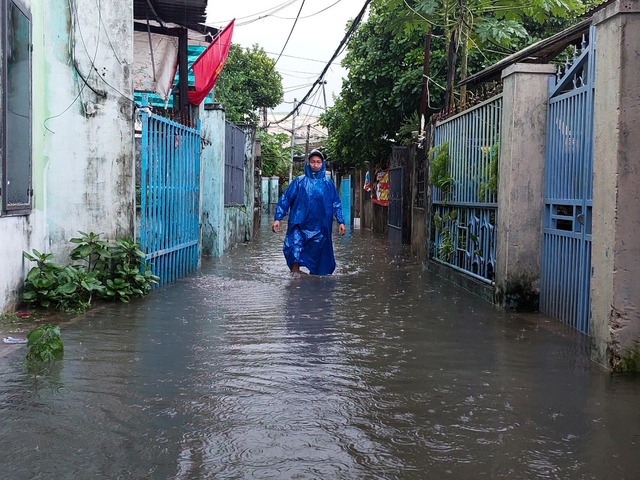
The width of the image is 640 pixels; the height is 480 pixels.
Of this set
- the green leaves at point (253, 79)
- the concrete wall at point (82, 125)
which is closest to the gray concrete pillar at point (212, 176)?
the concrete wall at point (82, 125)

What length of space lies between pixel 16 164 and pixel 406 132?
11803mm

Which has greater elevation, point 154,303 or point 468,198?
point 468,198

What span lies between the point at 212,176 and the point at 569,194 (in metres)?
7.85

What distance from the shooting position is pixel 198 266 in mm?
11336

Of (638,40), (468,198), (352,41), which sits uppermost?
(352,41)

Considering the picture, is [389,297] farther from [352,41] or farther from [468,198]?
[352,41]

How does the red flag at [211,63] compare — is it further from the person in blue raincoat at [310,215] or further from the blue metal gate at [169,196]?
the person in blue raincoat at [310,215]

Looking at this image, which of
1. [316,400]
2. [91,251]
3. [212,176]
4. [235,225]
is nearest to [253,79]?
[235,225]

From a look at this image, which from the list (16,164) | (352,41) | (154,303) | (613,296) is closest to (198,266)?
(154,303)

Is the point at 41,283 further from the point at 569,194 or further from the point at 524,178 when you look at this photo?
the point at 569,194

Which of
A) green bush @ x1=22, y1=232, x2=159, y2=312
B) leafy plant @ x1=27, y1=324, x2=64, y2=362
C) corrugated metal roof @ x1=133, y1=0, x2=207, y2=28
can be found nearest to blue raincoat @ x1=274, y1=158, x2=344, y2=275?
green bush @ x1=22, y1=232, x2=159, y2=312

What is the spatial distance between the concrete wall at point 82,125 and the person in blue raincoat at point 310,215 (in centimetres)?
298

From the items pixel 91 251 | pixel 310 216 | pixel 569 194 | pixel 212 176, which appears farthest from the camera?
pixel 212 176

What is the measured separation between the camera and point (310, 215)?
10.5 m
